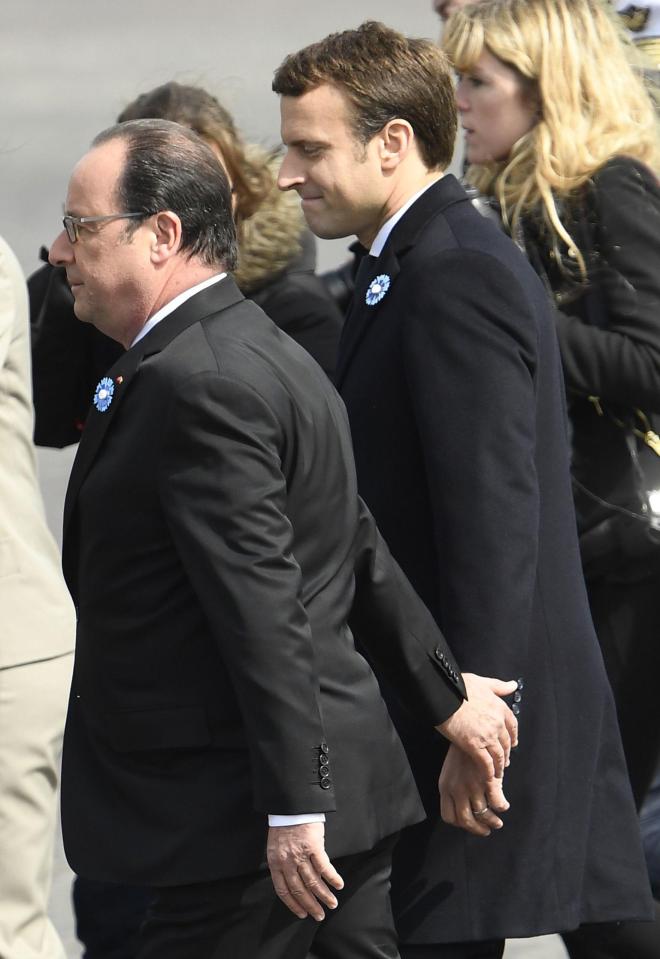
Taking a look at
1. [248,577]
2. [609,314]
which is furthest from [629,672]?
[248,577]

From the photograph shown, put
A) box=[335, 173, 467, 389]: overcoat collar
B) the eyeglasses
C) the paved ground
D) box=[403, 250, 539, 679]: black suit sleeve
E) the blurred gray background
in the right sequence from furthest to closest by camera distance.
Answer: the blurred gray background → the paved ground → box=[335, 173, 467, 389]: overcoat collar → box=[403, 250, 539, 679]: black suit sleeve → the eyeglasses

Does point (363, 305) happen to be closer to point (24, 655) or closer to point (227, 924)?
point (24, 655)

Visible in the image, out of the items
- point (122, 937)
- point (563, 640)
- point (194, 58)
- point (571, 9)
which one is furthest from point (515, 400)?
point (194, 58)

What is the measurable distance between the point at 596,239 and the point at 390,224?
1.73ft

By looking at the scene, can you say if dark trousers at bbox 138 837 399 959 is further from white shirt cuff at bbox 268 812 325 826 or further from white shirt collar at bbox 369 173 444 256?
white shirt collar at bbox 369 173 444 256

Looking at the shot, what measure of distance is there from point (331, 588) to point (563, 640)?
0.53m

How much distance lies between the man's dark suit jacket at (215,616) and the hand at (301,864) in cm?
3

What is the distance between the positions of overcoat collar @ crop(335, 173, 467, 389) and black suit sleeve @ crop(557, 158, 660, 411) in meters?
0.45

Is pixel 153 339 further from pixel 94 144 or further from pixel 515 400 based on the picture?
pixel 515 400

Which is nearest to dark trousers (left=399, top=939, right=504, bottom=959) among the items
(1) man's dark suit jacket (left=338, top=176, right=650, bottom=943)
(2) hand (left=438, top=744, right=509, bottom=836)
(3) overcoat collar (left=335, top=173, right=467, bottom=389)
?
(1) man's dark suit jacket (left=338, top=176, right=650, bottom=943)

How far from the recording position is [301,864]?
7.67 feet

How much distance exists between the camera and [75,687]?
255cm

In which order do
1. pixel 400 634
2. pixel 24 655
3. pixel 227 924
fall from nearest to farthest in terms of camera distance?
pixel 227 924
pixel 400 634
pixel 24 655

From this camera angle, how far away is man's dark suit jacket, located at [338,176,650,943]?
2.78 m
